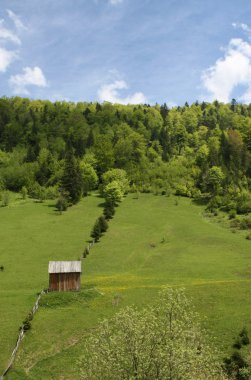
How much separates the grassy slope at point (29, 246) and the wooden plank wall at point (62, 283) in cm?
308

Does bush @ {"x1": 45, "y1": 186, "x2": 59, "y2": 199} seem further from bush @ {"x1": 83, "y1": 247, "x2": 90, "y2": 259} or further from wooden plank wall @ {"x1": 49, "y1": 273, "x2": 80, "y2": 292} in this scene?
wooden plank wall @ {"x1": 49, "y1": 273, "x2": 80, "y2": 292}

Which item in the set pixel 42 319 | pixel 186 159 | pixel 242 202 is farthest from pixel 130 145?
pixel 42 319

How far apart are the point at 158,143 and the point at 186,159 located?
28.2m

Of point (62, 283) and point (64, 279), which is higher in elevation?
point (64, 279)

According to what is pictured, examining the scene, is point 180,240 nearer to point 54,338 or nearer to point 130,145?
point 54,338

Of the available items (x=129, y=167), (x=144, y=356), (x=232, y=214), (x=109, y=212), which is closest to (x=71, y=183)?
(x=109, y=212)

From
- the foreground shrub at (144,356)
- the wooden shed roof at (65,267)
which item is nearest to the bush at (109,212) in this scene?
the wooden shed roof at (65,267)

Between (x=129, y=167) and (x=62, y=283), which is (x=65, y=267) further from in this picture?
(x=129, y=167)

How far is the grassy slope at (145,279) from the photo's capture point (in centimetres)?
4031

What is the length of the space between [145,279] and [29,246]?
3282cm

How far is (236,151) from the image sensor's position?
155m

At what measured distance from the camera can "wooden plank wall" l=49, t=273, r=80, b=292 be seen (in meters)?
55.0

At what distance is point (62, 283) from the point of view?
55.1m

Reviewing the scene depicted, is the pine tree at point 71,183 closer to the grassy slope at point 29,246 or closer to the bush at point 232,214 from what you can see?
the grassy slope at point 29,246
